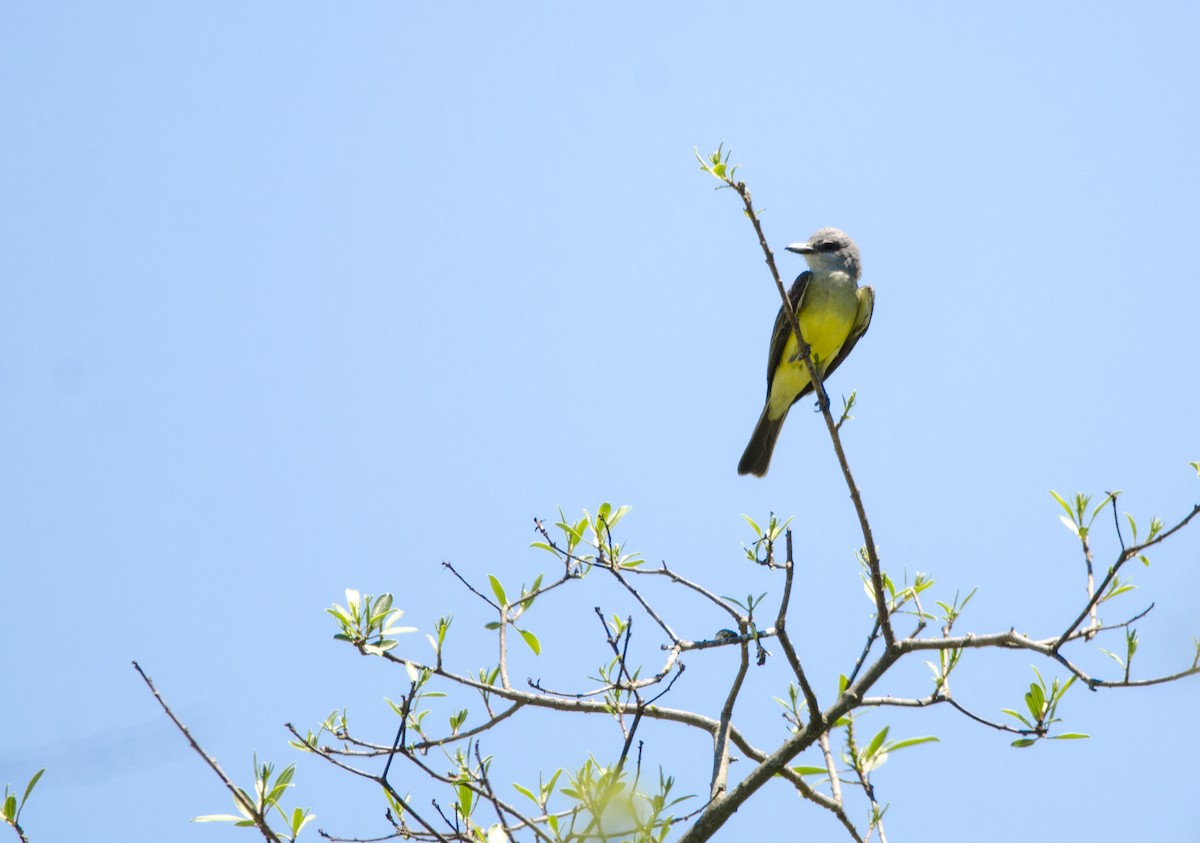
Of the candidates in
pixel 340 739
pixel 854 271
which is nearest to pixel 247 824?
pixel 340 739

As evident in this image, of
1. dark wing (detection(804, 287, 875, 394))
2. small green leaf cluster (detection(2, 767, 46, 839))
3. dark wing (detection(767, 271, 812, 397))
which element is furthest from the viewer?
dark wing (detection(804, 287, 875, 394))

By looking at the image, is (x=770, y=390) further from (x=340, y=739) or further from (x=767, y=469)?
(x=340, y=739)

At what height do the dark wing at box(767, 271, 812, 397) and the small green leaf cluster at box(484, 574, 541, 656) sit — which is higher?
the dark wing at box(767, 271, 812, 397)

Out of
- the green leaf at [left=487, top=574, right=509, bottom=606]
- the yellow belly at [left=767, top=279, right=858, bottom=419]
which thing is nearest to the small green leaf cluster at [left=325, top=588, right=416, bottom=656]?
the green leaf at [left=487, top=574, right=509, bottom=606]

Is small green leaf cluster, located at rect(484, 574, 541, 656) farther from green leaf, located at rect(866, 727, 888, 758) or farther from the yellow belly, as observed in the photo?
the yellow belly

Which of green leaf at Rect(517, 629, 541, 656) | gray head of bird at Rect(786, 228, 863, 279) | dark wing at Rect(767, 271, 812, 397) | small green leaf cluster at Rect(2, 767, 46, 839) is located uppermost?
gray head of bird at Rect(786, 228, 863, 279)

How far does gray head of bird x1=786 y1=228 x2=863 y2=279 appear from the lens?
8344mm

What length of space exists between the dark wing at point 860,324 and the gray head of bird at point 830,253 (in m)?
0.16

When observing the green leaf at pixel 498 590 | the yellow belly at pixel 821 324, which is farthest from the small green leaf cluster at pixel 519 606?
the yellow belly at pixel 821 324

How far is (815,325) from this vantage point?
320 inches

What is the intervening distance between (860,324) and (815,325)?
0.57 m

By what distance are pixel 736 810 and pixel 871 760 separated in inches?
25.7

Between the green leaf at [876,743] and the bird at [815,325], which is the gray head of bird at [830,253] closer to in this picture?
the bird at [815,325]

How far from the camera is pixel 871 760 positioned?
390cm
